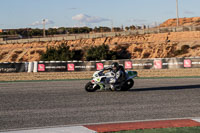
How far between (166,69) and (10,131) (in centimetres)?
2514

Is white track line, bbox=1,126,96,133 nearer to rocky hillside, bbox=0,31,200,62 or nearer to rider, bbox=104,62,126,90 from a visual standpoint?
rider, bbox=104,62,126,90

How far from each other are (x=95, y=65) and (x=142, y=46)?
2607 centimetres

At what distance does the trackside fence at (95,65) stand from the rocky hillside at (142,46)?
1869cm

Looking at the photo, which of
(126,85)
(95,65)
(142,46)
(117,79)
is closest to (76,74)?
(95,65)

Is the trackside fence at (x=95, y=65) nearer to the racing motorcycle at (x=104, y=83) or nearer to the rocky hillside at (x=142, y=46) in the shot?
the racing motorcycle at (x=104, y=83)

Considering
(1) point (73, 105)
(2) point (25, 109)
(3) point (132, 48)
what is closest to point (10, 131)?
(2) point (25, 109)

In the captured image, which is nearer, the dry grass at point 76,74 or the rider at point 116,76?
the rider at point 116,76

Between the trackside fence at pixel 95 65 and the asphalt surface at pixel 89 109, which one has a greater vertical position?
the trackside fence at pixel 95 65

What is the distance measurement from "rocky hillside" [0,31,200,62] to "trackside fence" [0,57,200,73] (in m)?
18.7

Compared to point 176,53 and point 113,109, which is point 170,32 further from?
point 113,109

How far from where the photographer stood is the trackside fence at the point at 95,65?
103ft

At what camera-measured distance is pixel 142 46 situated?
57688mm

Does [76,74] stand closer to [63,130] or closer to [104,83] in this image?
[104,83]

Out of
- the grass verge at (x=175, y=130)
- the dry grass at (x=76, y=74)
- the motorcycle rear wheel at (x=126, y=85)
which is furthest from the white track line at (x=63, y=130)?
the dry grass at (x=76, y=74)
